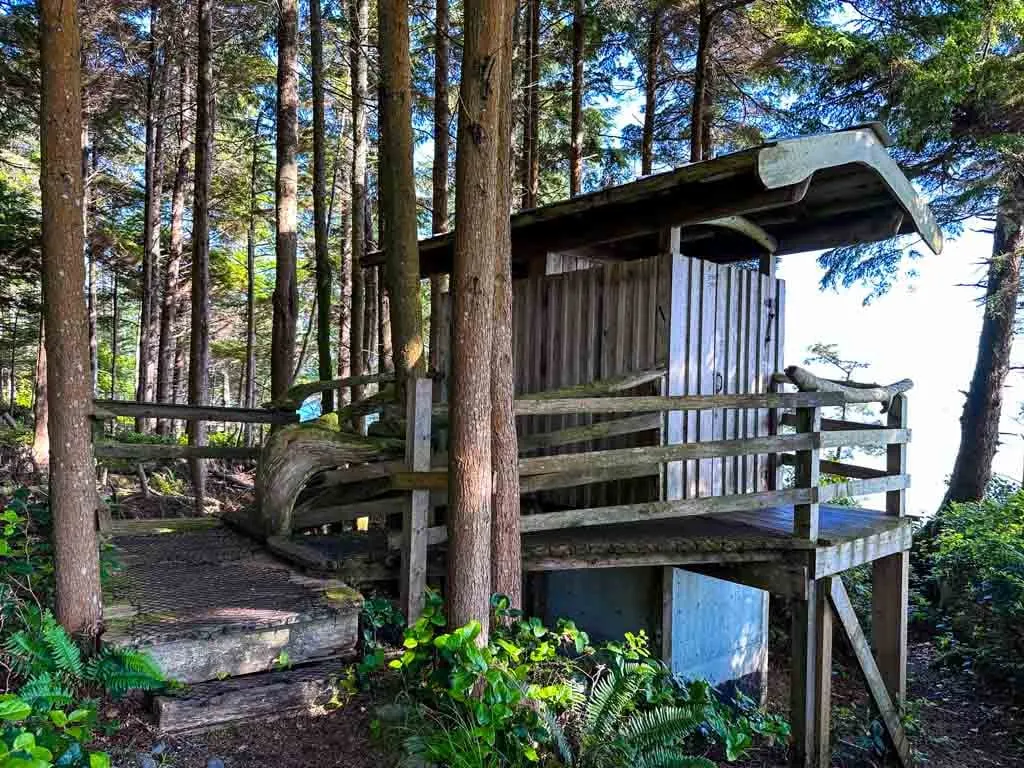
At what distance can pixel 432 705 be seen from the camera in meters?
3.96

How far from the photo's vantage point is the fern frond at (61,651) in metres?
3.44

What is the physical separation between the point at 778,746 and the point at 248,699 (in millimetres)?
4890

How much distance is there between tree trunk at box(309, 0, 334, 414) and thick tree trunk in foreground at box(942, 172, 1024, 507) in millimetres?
11239

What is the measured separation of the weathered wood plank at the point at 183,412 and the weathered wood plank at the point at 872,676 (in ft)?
19.2

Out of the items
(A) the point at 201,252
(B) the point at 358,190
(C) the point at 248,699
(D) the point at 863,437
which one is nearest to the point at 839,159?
(D) the point at 863,437

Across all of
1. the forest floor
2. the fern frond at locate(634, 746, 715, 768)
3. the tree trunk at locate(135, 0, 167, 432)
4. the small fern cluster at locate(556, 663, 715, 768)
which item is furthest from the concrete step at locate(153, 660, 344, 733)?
the tree trunk at locate(135, 0, 167, 432)

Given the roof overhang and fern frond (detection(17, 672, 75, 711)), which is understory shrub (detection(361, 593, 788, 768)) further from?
the roof overhang

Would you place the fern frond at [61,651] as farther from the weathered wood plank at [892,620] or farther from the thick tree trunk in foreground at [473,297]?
the weathered wood plank at [892,620]

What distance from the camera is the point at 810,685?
18.2 ft

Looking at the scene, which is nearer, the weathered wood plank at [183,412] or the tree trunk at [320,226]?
the weathered wood plank at [183,412]

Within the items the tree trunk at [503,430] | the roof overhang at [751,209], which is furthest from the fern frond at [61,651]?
the roof overhang at [751,209]

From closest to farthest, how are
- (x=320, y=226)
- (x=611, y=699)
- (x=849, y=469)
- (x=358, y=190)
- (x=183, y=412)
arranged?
(x=611, y=699)
(x=183, y=412)
(x=849, y=469)
(x=320, y=226)
(x=358, y=190)

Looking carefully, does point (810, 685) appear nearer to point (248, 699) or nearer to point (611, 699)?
point (611, 699)

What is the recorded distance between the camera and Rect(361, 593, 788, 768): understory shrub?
3.56 metres
